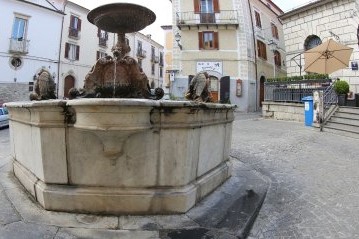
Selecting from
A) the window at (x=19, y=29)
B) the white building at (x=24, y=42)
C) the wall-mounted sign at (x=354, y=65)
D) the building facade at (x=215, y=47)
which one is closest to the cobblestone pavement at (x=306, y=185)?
the wall-mounted sign at (x=354, y=65)

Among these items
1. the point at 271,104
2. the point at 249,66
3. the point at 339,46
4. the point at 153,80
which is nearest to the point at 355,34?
the point at 339,46

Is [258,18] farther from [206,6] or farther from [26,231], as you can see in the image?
[26,231]

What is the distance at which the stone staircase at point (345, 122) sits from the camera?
11.1 meters

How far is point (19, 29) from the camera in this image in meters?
24.6

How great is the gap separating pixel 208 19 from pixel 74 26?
544 inches

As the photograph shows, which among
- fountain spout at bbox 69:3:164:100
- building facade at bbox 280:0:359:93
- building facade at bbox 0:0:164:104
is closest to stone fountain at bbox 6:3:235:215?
fountain spout at bbox 69:3:164:100

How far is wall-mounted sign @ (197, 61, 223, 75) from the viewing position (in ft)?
81.9

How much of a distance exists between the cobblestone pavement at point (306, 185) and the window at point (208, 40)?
54.5 ft

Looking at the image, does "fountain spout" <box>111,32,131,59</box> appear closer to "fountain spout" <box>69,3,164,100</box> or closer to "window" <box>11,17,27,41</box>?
"fountain spout" <box>69,3,164,100</box>

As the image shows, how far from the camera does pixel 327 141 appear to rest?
31.8 ft

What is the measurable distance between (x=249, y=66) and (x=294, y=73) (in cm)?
524

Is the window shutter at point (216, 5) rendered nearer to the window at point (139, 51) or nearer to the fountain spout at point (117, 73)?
the window at point (139, 51)

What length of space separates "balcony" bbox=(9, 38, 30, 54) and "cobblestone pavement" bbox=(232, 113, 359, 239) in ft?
69.2

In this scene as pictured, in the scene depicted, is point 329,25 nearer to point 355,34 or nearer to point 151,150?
point 355,34
